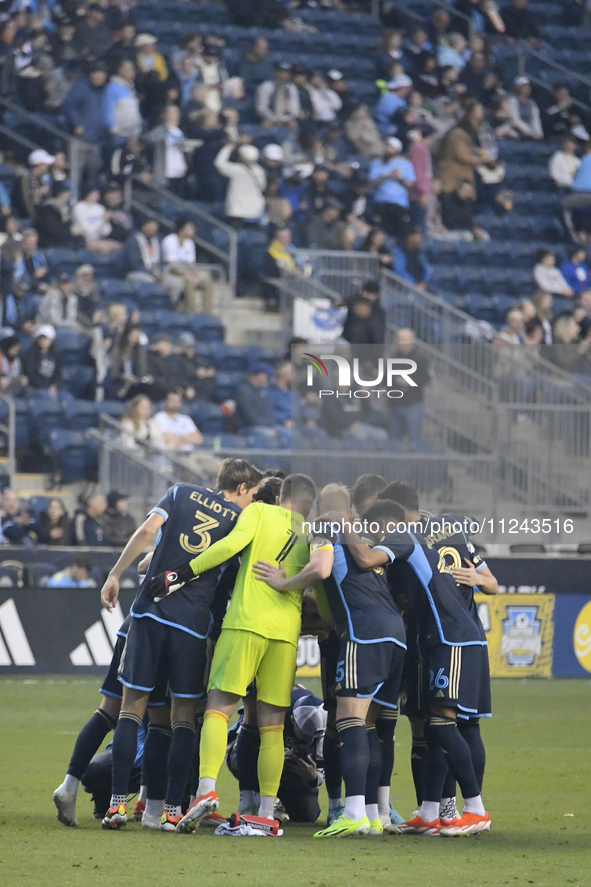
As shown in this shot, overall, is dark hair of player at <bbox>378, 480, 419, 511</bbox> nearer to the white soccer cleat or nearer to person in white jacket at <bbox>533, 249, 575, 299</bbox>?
the white soccer cleat

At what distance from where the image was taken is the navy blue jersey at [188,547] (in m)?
6.61

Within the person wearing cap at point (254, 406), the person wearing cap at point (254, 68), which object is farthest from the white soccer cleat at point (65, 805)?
the person wearing cap at point (254, 68)

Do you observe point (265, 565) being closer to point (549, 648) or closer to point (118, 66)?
point (549, 648)

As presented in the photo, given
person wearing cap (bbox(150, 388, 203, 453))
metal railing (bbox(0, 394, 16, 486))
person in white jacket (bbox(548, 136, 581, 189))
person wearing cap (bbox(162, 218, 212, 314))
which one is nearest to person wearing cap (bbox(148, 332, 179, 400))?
person wearing cap (bbox(150, 388, 203, 453))

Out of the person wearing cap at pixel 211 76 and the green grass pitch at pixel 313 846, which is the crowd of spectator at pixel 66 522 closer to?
the green grass pitch at pixel 313 846

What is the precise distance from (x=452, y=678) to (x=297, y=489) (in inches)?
48.1

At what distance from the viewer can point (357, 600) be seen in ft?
21.7

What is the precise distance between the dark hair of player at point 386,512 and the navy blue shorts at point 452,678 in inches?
26.8

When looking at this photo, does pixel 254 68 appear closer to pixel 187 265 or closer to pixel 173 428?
pixel 187 265

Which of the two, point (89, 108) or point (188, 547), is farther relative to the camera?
point (89, 108)

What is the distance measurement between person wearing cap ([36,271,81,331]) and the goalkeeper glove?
36.2 feet

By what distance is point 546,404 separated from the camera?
42.3ft

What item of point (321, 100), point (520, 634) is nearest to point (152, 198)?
point (321, 100)

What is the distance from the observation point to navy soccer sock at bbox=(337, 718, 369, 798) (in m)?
6.31
